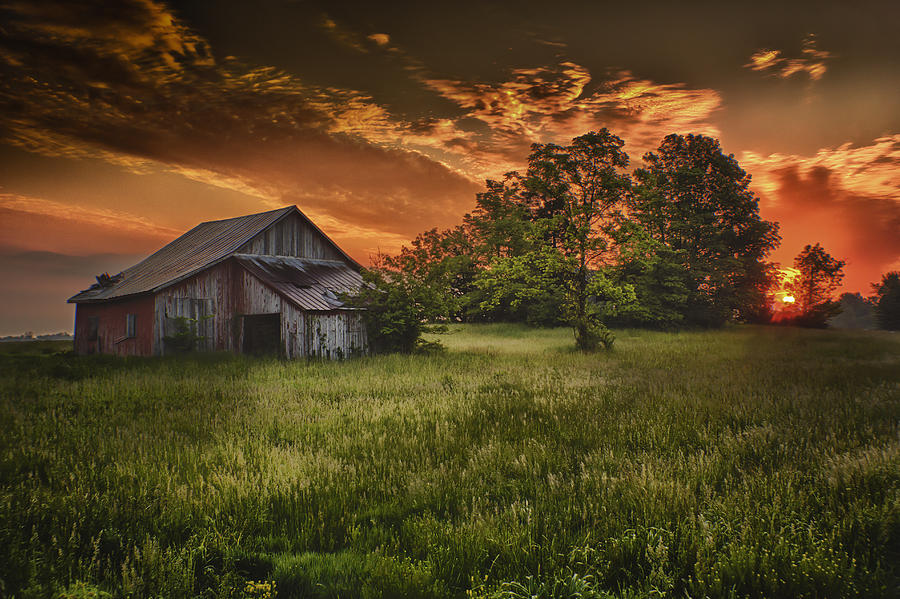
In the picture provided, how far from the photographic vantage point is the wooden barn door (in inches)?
808

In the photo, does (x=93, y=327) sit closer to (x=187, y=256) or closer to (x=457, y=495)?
(x=187, y=256)

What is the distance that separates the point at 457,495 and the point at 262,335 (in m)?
21.5

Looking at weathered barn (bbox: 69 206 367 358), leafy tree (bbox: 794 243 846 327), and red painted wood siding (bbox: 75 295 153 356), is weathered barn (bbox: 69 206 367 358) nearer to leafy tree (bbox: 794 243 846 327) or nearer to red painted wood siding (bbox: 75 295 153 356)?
red painted wood siding (bbox: 75 295 153 356)

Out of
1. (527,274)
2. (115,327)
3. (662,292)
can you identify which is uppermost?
(527,274)

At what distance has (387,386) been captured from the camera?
11.5 m

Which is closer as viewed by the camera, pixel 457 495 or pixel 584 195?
pixel 457 495

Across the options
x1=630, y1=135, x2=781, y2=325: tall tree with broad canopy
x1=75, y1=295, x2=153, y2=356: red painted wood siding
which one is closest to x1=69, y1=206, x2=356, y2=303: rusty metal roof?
x1=75, y1=295, x2=153, y2=356: red painted wood siding

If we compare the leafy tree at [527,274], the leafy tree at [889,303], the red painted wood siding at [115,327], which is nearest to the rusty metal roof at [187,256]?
the red painted wood siding at [115,327]

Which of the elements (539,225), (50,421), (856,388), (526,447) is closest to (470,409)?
(526,447)

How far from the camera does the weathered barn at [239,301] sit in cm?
1916

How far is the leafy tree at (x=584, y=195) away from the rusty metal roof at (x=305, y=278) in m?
10.8

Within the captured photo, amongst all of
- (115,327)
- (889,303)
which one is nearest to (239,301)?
(115,327)

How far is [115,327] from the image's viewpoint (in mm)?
22500

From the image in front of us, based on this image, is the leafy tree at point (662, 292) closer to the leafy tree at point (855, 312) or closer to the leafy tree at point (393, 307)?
the leafy tree at point (393, 307)
